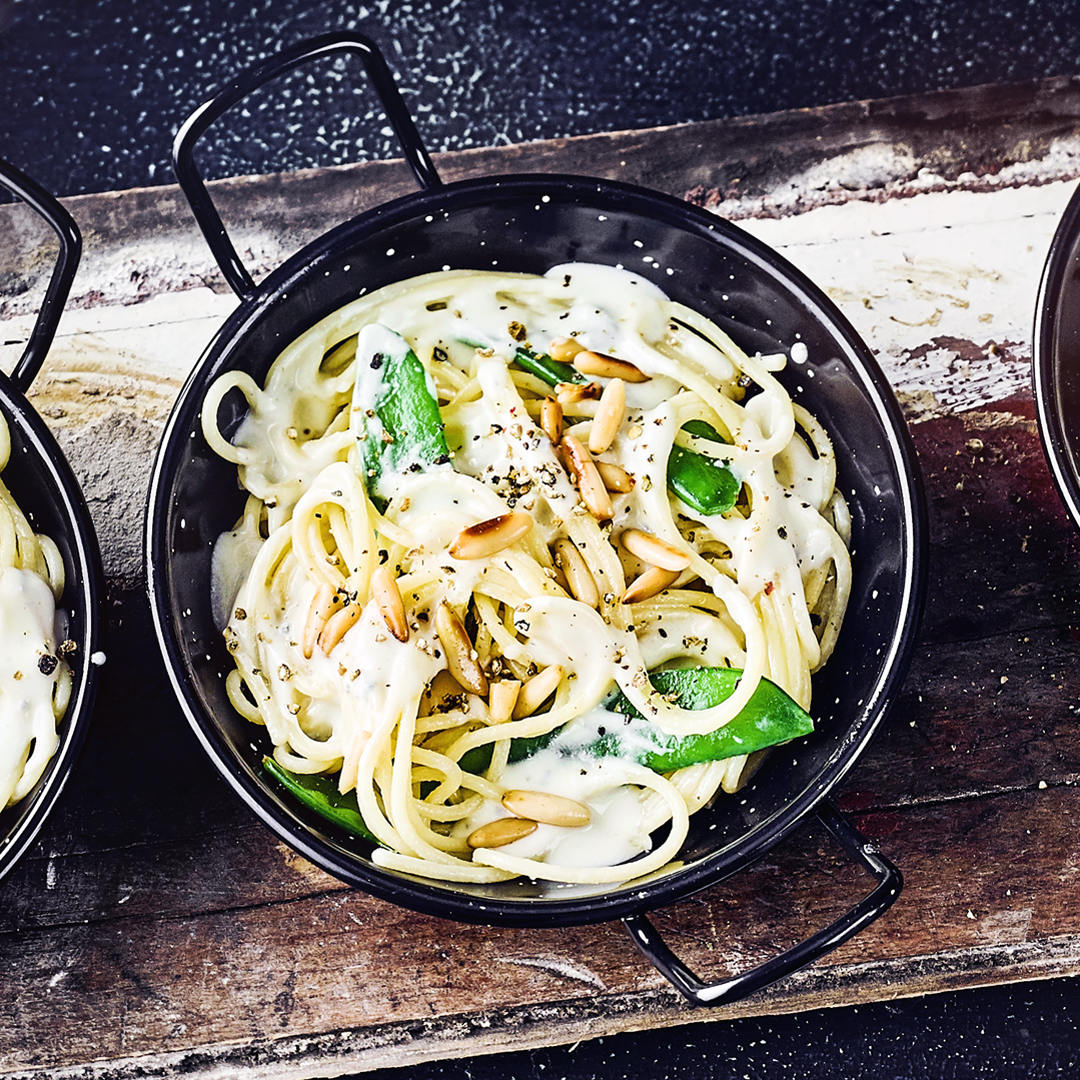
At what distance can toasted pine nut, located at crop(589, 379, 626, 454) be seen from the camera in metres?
1.73

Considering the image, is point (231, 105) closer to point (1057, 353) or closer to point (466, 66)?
point (466, 66)

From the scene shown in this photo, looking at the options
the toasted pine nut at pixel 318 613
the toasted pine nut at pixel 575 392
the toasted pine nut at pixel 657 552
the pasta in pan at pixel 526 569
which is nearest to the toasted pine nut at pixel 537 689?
the pasta in pan at pixel 526 569

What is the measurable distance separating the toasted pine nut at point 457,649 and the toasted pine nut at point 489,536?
10cm

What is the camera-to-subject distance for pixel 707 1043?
2.07 meters

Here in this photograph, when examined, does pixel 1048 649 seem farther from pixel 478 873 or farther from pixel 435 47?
pixel 435 47

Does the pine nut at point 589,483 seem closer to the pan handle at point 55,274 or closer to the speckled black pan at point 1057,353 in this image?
the speckled black pan at point 1057,353

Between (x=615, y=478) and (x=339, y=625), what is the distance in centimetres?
48

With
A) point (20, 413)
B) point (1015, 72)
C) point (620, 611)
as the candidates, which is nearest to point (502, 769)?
point (620, 611)

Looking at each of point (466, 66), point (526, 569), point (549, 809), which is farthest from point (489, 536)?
point (466, 66)

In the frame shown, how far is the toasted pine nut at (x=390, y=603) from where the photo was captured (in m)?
1.63

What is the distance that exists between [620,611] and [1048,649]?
34.1 inches

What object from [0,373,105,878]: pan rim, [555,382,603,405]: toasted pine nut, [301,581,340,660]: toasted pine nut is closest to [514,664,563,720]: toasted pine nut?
[301,581,340,660]: toasted pine nut

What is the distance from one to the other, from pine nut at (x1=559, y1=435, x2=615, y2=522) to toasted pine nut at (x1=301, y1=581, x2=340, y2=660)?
419 millimetres

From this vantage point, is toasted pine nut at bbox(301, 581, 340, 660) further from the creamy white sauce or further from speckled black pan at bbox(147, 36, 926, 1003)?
the creamy white sauce
